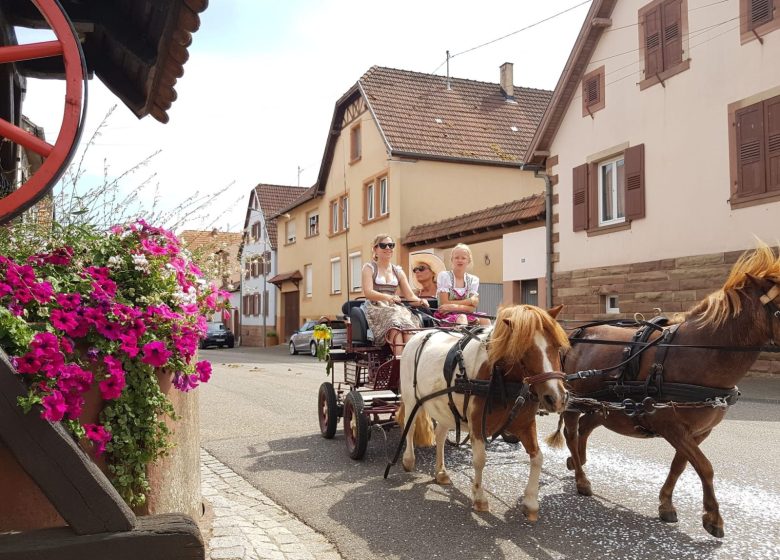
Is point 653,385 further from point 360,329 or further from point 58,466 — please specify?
point 58,466

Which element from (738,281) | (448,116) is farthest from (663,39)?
(448,116)

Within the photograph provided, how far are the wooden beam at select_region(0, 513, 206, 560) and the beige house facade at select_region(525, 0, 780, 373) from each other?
1222 centimetres

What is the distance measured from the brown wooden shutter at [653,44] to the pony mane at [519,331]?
11951mm

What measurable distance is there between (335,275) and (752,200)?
21.1 metres

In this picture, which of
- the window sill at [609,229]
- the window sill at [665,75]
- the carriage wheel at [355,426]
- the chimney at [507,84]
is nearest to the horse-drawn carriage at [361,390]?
the carriage wheel at [355,426]

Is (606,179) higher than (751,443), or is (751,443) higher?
(606,179)

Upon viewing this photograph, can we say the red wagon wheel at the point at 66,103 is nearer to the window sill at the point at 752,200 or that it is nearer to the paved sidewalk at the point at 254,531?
the paved sidewalk at the point at 254,531

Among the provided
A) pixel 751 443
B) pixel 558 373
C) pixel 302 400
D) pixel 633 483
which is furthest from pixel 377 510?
pixel 302 400

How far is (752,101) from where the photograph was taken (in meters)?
12.6

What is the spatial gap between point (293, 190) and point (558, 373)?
40940mm

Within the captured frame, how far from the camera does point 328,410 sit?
7.75 metres

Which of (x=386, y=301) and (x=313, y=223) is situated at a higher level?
(x=313, y=223)

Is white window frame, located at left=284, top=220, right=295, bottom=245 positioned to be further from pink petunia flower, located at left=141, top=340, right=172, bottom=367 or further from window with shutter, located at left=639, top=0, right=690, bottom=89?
pink petunia flower, located at left=141, top=340, right=172, bottom=367

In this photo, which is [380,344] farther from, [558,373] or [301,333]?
[301,333]
